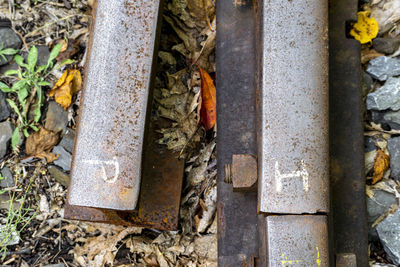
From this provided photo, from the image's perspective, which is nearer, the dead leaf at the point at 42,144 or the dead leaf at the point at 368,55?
the dead leaf at the point at 368,55

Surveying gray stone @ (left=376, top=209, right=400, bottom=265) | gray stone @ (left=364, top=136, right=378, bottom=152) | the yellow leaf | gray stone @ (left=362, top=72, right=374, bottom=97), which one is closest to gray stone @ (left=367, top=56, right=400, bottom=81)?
gray stone @ (left=362, top=72, right=374, bottom=97)

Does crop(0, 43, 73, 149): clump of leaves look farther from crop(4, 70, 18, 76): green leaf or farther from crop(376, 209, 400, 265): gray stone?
crop(376, 209, 400, 265): gray stone

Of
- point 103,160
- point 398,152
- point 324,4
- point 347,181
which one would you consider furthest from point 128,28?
point 398,152

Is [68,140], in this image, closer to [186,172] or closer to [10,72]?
[10,72]

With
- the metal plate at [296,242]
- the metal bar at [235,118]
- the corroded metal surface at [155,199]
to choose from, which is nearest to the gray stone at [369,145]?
the metal bar at [235,118]

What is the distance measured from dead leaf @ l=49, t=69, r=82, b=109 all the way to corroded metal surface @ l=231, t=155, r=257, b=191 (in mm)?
1619

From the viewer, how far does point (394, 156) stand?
2.91 metres

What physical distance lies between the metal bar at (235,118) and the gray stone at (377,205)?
0.82 metres

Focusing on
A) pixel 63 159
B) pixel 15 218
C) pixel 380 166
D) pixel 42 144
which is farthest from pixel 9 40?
pixel 380 166

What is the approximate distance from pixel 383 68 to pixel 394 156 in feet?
1.97

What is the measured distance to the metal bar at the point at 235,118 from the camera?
8.54 feet

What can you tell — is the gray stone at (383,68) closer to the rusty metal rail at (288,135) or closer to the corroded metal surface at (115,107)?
the rusty metal rail at (288,135)

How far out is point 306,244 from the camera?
7.13 ft

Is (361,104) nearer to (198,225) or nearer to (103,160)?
(198,225)
